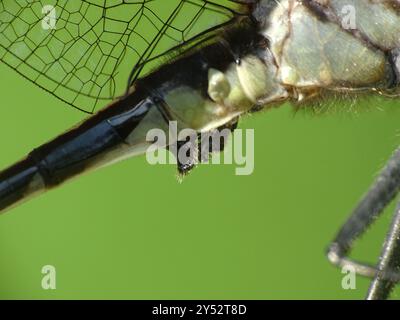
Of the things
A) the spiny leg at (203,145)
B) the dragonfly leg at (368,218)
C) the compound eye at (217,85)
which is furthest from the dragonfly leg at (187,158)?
the dragonfly leg at (368,218)

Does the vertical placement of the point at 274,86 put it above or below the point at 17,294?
above

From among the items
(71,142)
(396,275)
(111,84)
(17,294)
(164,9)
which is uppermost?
(164,9)

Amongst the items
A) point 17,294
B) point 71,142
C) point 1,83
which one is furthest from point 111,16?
point 17,294

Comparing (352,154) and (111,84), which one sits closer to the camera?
(111,84)

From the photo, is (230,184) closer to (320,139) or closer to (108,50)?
(320,139)

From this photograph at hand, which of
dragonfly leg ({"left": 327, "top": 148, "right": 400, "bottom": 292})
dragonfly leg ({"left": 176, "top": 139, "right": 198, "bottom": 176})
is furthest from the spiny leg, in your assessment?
dragonfly leg ({"left": 327, "top": 148, "right": 400, "bottom": 292})

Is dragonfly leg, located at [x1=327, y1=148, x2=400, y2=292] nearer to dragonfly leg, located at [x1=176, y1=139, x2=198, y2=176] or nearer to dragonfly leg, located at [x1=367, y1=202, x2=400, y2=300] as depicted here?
dragonfly leg, located at [x1=367, y1=202, x2=400, y2=300]

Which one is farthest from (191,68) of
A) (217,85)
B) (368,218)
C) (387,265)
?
(387,265)
